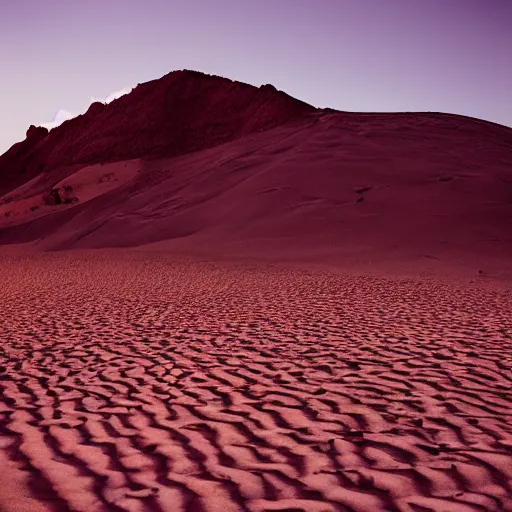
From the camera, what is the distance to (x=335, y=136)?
35.6 metres

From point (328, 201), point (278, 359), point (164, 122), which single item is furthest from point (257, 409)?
point (164, 122)

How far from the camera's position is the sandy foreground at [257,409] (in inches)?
119

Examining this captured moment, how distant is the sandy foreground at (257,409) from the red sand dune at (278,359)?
0.02 meters

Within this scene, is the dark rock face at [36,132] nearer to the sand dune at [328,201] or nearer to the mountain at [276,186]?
the mountain at [276,186]

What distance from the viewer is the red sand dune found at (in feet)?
10.3

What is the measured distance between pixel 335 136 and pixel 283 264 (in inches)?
738

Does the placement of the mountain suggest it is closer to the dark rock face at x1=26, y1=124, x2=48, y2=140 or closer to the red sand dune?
the red sand dune

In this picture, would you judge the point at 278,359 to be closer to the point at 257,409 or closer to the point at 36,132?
the point at 257,409

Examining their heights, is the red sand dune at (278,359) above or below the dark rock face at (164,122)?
below

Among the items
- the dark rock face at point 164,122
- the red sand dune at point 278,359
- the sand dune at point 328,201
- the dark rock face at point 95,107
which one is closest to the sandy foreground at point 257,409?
the red sand dune at point 278,359

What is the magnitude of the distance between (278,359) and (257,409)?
5.49ft

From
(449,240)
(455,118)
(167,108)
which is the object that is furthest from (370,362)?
(167,108)

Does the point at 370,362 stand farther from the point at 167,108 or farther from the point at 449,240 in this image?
the point at 167,108

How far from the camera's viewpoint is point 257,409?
4.34 metres
